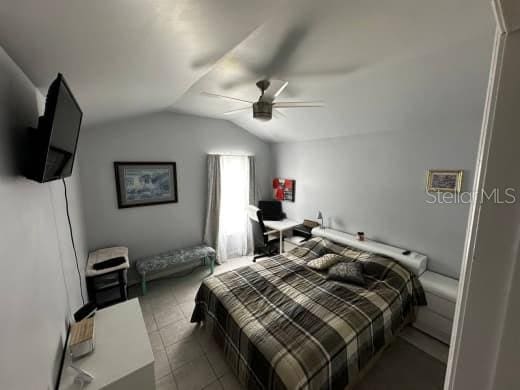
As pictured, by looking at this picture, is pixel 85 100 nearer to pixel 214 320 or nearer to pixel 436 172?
pixel 214 320

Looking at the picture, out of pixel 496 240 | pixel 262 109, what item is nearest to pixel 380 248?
pixel 262 109

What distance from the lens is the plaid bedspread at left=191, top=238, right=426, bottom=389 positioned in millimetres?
1475

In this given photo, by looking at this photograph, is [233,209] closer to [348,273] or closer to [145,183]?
[145,183]

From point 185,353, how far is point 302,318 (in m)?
1.21

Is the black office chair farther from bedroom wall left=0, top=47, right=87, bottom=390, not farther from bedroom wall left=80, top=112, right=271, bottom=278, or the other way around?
bedroom wall left=0, top=47, right=87, bottom=390

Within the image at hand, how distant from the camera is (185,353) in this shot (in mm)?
2076

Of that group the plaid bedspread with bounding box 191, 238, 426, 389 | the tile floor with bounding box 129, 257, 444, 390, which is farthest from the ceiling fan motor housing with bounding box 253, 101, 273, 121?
the tile floor with bounding box 129, 257, 444, 390

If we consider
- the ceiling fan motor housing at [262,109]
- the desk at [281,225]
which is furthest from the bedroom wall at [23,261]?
the desk at [281,225]

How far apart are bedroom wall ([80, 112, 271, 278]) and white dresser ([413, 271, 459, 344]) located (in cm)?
324

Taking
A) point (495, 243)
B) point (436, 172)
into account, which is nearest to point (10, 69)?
point (495, 243)

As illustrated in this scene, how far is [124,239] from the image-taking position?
313cm

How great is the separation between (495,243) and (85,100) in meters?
2.36

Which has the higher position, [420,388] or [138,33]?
[138,33]

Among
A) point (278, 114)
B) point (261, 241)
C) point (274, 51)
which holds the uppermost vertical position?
point (274, 51)
